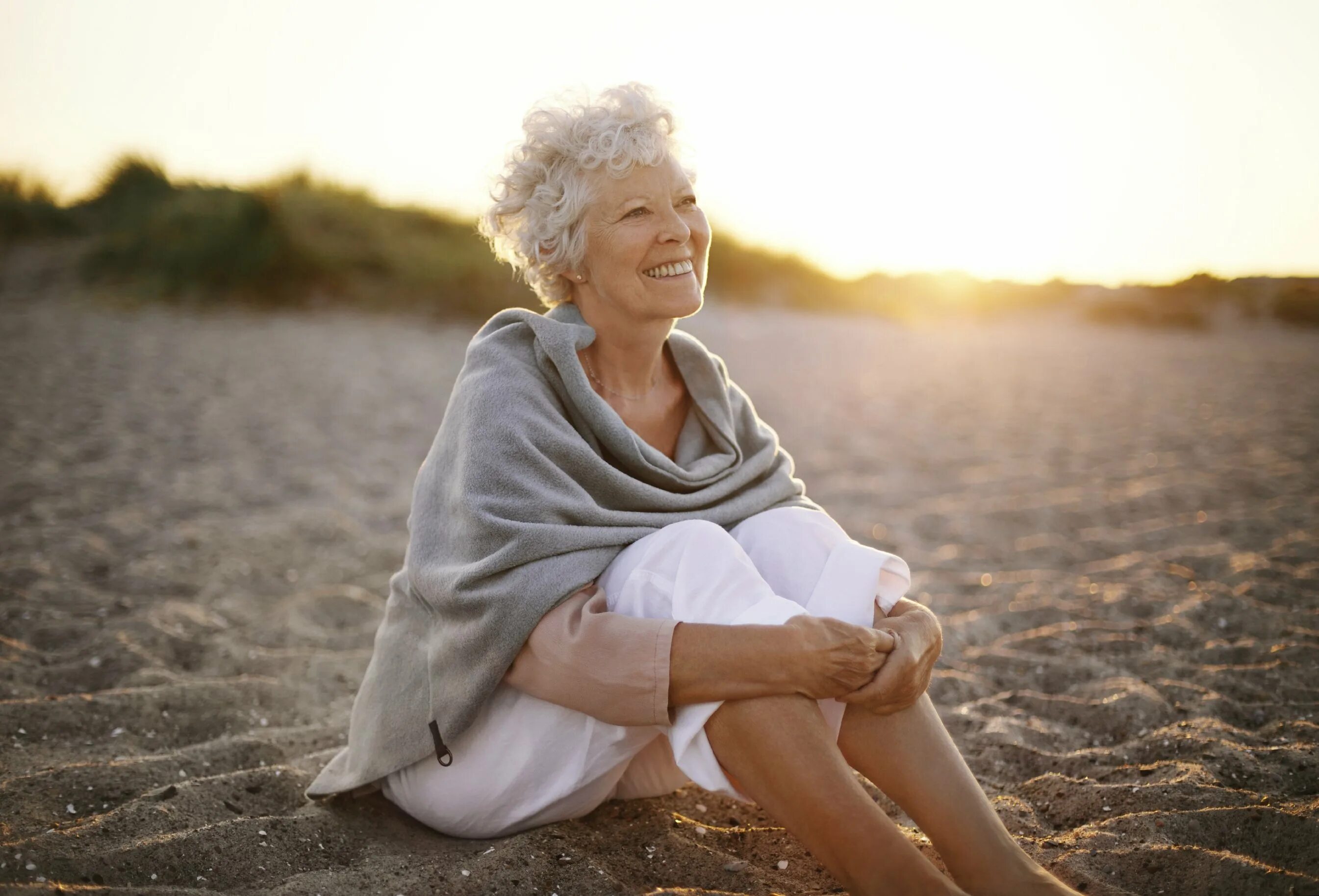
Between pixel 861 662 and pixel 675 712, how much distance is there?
38cm

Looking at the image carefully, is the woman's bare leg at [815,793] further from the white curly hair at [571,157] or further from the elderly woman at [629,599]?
the white curly hair at [571,157]

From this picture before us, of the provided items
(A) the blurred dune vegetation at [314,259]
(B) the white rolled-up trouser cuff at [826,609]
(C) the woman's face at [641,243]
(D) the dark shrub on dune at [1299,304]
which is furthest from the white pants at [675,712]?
(D) the dark shrub on dune at [1299,304]

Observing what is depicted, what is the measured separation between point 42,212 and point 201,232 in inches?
148

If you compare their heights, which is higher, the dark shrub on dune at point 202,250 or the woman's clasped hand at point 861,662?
the dark shrub on dune at point 202,250

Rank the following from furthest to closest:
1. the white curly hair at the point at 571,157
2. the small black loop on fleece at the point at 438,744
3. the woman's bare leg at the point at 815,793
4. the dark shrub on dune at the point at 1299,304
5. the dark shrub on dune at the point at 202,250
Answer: the dark shrub on dune at the point at 1299,304 → the dark shrub on dune at the point at 202,250 → the white curly hair at the point at 571,157 → the small black loop on fleece at the point at 438,744 → the woman's bare leg at the point at 815,793

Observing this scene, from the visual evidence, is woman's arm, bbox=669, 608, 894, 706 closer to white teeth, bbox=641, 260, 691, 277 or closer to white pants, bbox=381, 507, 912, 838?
white pants, bbox=381, 507, 912, 838

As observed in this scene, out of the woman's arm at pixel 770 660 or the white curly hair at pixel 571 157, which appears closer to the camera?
the woman's arm at pixel 770 660

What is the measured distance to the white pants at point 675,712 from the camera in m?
1.83

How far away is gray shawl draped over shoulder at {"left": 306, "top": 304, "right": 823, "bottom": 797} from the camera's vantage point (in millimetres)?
1907

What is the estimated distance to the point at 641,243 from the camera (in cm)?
224

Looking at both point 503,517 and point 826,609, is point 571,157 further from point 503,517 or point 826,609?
point 826,609

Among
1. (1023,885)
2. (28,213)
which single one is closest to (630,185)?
(1023,885)

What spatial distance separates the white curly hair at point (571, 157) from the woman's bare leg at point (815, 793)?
1201 millimetres

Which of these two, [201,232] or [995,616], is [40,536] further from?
[201,232]
